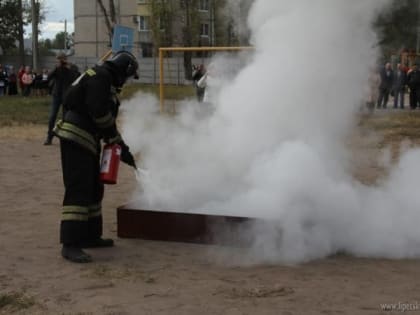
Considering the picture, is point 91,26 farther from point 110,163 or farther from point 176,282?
point 176,282

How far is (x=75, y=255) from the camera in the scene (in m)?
5.18

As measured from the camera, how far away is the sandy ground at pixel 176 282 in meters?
4.13

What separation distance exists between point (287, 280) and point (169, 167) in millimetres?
2425

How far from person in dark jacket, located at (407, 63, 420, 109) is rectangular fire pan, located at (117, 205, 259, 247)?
16.6 meters

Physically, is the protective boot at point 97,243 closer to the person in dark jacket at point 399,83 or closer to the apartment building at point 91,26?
the person in dark jacket at point 399,83

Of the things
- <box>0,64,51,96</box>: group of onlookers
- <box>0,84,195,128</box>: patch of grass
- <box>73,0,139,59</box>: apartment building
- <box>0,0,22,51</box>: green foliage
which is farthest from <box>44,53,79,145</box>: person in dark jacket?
<box>73,0,139,59</box>: apartment building

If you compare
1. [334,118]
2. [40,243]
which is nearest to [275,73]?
[334,118]

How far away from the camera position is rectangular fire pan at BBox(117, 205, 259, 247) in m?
5.36

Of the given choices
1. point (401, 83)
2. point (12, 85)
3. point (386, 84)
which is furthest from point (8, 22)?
point (386, 84)

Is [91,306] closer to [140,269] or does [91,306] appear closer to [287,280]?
[140,269]

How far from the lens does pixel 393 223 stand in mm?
5438

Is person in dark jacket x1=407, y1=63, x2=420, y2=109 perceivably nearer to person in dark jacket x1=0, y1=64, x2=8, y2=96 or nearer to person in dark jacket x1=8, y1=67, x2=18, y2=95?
person in dark jacket x1=0, y1=64, x2=8, y2=96

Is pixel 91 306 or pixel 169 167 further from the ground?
pixel 169 167

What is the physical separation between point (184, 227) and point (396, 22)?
2839 mm
